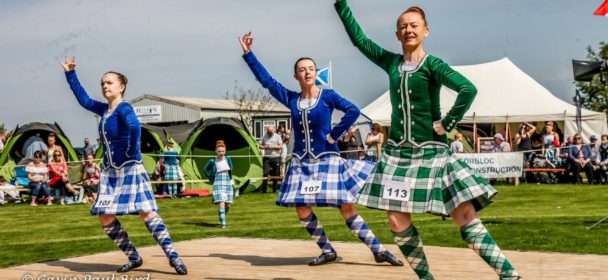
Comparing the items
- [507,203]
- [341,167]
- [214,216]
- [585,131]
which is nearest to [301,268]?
[341,167]

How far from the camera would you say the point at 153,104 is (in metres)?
59.0

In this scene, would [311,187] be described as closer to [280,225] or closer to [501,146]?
[280,225]

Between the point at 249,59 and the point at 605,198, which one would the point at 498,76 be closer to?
the point at 605,198

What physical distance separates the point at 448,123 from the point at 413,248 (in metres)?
0.88

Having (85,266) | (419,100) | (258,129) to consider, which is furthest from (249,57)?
(258,129)

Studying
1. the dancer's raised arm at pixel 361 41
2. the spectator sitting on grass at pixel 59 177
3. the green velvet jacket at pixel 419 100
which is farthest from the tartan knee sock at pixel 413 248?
the spectator sitting on grass at pixel 59 177

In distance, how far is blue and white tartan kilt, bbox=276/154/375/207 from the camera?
7531 millimetres

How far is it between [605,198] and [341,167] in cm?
1139

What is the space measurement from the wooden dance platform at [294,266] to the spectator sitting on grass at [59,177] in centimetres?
1189

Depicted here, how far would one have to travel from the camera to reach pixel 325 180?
7.59m

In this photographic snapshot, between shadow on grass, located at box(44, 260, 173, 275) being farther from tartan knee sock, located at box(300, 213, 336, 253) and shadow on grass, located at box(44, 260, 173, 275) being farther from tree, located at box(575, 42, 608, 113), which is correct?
tree, located at box(575, 42, 608, 113)

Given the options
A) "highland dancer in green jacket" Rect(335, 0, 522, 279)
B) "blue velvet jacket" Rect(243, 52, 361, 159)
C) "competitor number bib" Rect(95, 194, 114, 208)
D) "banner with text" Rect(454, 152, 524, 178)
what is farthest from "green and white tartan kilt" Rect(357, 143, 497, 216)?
"banner with text" Rect(454, 152, 524, 178)

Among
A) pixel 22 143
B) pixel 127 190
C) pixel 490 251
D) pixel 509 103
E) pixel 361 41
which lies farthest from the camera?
pixel 509 103

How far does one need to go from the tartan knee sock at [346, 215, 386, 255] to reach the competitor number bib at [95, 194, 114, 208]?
210 centimetres
